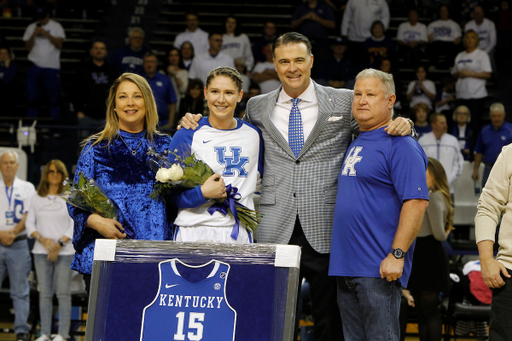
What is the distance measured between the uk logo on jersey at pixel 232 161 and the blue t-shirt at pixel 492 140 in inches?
234

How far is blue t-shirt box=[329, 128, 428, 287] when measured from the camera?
→ 287cm

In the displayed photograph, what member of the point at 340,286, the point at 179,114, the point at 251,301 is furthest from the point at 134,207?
the point at 179,114

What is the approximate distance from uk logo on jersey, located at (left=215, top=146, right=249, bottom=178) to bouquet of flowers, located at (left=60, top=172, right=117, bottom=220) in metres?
0.59

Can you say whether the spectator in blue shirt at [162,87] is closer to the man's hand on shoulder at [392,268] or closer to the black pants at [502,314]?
the man's hand on shoulder at [392,268]

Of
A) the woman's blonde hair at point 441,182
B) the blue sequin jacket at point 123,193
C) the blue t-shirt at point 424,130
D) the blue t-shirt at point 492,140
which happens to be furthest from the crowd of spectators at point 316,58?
the blue sequin jacket at point 123,193

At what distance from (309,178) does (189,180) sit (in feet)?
2.17

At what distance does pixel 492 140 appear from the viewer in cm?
810

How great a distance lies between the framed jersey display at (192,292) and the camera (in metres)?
2.44

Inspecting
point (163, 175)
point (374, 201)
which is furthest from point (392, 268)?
point (163, 175)

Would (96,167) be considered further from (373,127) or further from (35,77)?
(35,77)

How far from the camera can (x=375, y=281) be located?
285 centimetres

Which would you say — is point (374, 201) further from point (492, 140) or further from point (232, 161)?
point (492, 140)

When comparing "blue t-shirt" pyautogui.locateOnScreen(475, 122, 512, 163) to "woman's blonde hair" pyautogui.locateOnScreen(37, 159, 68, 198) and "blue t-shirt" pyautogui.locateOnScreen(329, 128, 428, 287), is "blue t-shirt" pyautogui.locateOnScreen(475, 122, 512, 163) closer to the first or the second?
"woman's blonde hair" pyautogui.locateOnScreen(37, 159, 68, 198)

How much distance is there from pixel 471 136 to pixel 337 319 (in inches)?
243
